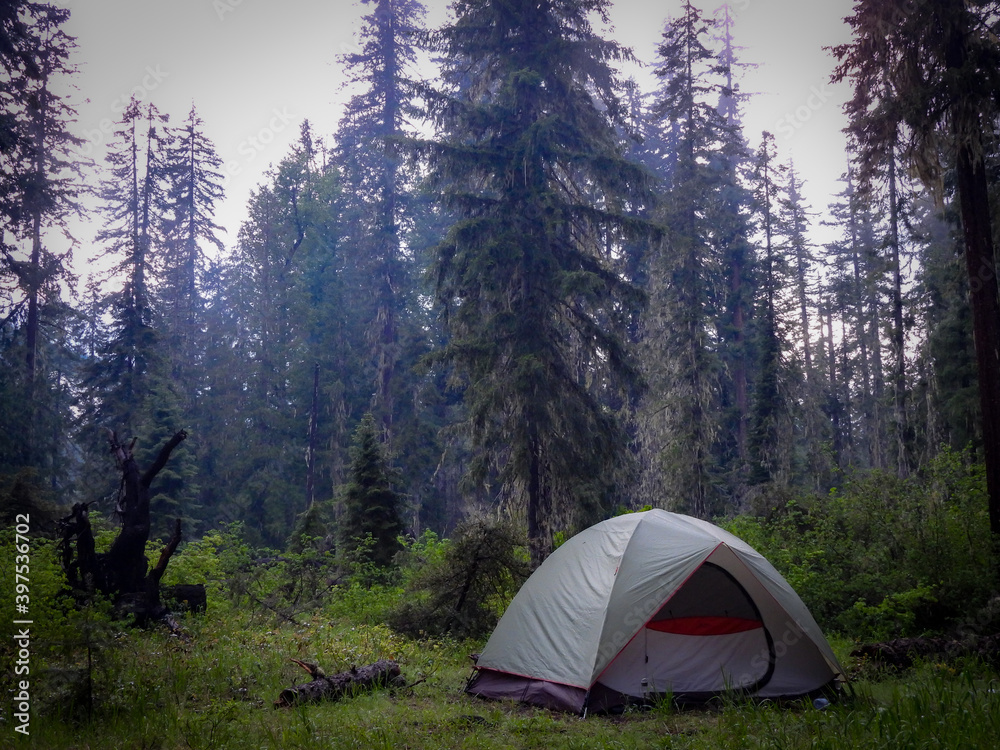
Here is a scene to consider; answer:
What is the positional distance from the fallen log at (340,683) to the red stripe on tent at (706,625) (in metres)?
3.05

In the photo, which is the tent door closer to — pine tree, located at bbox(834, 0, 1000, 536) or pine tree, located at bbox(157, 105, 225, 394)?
pine tree, located at bbox(834, 0, 1000, 536)

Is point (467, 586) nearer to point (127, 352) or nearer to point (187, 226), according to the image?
point (127, 352)

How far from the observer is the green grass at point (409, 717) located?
16.5 feet

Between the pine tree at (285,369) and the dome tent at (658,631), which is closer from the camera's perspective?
the dome tent at (658,631)

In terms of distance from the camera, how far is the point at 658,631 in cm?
726

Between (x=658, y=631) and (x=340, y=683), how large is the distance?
348 centimetres

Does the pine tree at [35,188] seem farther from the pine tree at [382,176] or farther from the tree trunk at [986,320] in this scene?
the tree trunk at [986,320]

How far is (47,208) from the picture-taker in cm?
1880

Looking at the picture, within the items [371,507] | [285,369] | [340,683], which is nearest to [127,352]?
[285,369]

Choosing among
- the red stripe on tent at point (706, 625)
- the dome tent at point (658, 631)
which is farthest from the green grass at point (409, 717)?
the red stripe on tent at point (706, 625)

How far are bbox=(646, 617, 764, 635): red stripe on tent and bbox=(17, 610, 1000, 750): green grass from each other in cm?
90

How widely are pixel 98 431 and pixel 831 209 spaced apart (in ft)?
119

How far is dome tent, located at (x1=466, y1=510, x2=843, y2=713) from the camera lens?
690cm

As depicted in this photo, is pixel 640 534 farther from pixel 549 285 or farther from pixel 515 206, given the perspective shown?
pixel 515 206
